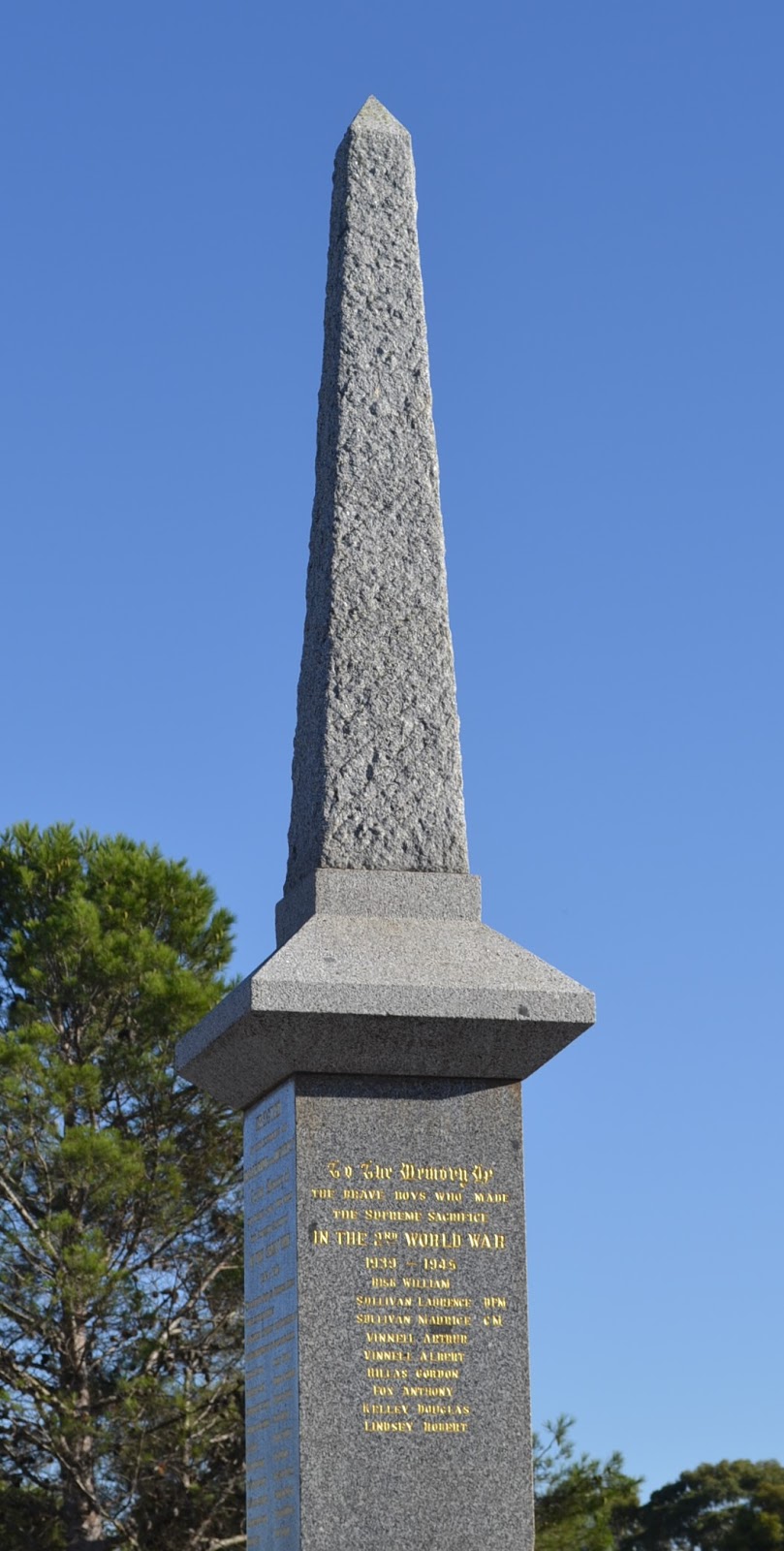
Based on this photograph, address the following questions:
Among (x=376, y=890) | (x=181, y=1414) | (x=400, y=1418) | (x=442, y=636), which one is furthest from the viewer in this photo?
(x=181, y=1414)

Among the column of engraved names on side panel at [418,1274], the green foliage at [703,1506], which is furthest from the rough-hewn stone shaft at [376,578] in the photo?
the green foliage at [703,1506]

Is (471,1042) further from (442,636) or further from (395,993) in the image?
(442,636)

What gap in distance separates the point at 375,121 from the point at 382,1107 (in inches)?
201

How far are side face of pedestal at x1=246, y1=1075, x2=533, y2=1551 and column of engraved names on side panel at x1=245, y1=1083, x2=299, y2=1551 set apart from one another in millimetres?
17

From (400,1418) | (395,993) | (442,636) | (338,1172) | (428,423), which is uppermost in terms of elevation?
(428,423)

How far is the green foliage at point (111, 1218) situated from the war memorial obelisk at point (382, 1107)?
14.7 m

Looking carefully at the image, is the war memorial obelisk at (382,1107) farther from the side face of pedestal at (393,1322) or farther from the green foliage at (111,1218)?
the green foliage at (111,1218)

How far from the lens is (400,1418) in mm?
8750

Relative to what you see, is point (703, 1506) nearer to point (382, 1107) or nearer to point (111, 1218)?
point (111, 1218)

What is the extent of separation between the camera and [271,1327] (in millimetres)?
9250

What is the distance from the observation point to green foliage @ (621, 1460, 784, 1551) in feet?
123

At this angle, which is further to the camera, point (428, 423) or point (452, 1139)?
point (428, 423)

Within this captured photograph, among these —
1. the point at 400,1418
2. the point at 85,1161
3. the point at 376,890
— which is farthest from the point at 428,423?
the point at 85,1161

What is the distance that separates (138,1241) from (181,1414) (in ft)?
6.98
